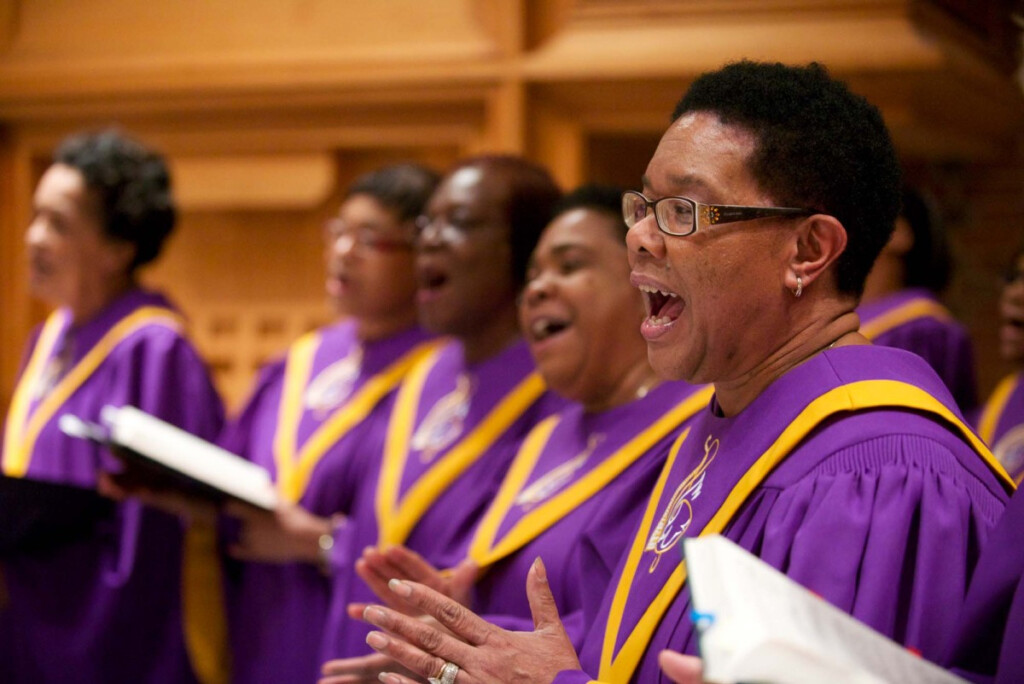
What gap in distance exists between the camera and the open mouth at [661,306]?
1.65 metres

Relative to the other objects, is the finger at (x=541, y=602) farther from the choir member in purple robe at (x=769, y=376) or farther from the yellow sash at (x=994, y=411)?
the yellow sash at (x=994, y=411)

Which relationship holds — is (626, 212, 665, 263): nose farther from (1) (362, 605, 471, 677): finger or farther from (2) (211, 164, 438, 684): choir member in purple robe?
(2) (211, 164, 438, 684): choir member in purple robe

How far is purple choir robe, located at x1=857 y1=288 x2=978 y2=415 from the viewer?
3.28m

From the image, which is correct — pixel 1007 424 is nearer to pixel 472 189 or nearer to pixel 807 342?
pixel 472 189

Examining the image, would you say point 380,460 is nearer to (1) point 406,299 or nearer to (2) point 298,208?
(1) point 406,299

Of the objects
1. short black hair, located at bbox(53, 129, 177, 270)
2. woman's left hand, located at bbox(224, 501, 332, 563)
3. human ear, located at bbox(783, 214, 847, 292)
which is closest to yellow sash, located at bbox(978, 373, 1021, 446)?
woman's left hand, located at bbox(224, 501, 332, 563)

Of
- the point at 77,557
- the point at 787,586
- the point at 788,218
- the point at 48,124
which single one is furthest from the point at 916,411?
the point at 48,124

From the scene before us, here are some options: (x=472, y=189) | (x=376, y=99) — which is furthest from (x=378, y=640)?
(x=376, y=99)

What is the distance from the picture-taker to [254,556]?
3.37m

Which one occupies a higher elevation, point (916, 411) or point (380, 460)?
point (916, 411)

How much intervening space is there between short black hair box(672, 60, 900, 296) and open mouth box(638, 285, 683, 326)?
0.69 feet

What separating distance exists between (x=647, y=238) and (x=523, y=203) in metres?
1.30

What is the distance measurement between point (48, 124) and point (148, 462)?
2055 mm

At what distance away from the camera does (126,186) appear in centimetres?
376
